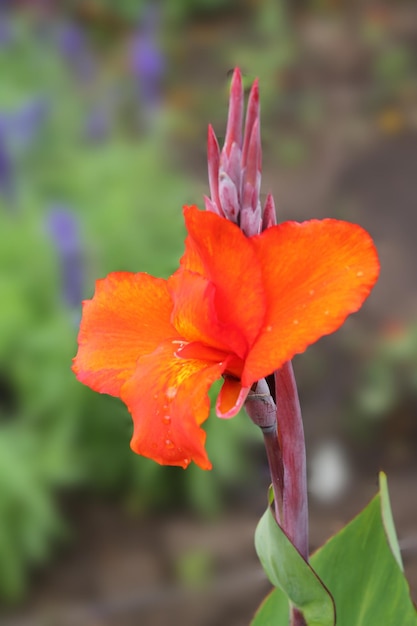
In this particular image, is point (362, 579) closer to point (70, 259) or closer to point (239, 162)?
point (239, 162)

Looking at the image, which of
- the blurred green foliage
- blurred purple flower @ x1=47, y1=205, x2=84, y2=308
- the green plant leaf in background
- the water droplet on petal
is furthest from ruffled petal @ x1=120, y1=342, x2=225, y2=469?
blurred purple flower @ x1=47, y1=205, x2=84, y2=308

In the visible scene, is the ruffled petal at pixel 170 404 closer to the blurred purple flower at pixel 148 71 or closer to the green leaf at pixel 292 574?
the green leaf at pixel 292 574

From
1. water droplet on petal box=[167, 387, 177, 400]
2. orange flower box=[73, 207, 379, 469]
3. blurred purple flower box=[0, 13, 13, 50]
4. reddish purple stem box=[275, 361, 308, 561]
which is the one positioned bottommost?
reddish purple stem box=[275, 361, 308, 561]

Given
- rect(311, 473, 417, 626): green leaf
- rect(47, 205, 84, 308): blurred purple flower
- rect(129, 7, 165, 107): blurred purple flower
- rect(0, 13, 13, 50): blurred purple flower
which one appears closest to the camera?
rect(311, 473, 417, 626): green leaf

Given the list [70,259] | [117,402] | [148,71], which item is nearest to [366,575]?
[117,402]

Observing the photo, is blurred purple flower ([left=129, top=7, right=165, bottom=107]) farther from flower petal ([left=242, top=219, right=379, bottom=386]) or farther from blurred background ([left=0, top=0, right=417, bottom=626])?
flower petal ([left=242, top=219, right=379, bottom=386])
